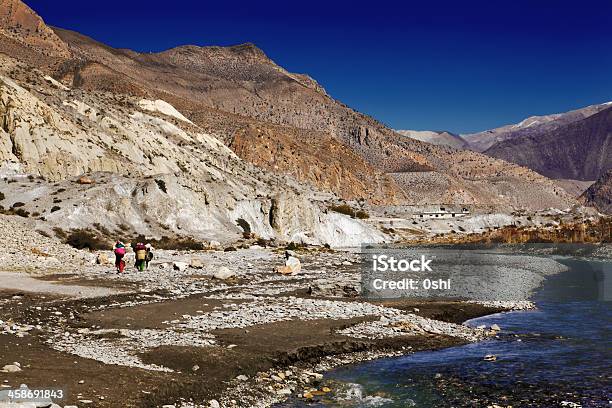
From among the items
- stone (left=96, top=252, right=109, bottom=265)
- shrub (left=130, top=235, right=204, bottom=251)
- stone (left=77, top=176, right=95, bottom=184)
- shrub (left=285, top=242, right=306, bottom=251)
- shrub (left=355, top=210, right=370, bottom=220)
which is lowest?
stone (left=96, top=252, right=109, bottom=265)

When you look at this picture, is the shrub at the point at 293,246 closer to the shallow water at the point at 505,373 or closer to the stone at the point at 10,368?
the shallow water at the point at 505,373

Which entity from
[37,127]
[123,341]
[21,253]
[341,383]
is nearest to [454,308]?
[341,383]

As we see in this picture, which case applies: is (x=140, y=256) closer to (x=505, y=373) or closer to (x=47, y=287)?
(x=47, y=287)

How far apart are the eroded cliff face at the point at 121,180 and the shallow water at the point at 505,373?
3699 centimetres

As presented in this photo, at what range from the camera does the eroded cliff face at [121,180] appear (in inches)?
2077

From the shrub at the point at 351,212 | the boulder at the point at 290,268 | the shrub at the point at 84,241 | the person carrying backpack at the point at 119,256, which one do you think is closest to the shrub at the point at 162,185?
the shrub at the point at 84,241

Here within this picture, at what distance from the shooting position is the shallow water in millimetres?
14102

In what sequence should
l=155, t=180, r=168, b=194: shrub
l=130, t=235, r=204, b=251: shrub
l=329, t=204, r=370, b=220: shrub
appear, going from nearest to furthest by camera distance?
1. l=130, t=235, r=204, b=251: shrub
2. l=155, t=180, r=168, b=194: shrub
3. l=329, t=204, r=370, b=220: shrub

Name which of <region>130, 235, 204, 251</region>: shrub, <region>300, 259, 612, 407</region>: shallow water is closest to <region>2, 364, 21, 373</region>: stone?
<region>300, 259, 612, 407</region>: shallow water

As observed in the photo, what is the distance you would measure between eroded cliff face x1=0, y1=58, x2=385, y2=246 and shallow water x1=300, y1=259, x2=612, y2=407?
3699 centimetres

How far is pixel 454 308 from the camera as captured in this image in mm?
27031

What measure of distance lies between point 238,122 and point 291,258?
143 m

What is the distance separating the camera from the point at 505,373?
16.3 m

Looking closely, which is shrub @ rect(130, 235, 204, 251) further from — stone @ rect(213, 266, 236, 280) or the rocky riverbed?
stone @ rect(213, 266, 236, 280)
